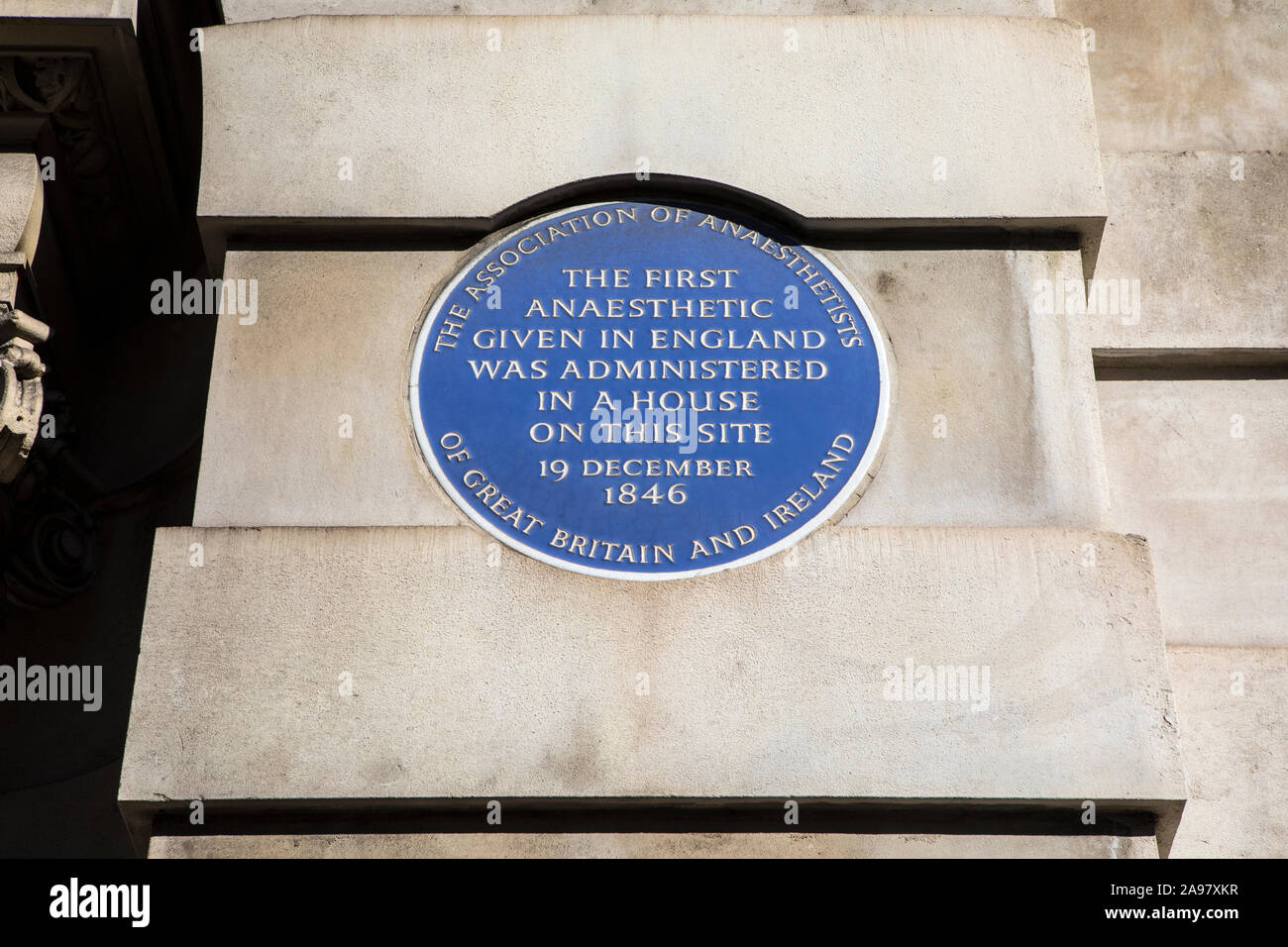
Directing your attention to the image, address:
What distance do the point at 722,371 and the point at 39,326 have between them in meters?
2.85

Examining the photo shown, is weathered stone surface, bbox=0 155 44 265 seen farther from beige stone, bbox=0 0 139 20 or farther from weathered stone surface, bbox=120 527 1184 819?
weathered stone surface, bbox=120 527 1184 819

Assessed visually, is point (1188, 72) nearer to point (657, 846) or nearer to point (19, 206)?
point (657, 846)

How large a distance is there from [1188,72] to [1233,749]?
150 inches

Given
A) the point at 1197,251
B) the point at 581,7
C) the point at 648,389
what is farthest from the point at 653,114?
the point at 1197,251

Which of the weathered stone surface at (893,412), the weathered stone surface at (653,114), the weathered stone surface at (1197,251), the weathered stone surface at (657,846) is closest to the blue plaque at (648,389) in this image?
the weathered stone surface at (893,412)

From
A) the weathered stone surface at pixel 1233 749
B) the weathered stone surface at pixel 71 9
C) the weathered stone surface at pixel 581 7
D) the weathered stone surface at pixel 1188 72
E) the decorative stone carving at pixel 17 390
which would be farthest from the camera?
the weathered stone surface at pixel 1188 72

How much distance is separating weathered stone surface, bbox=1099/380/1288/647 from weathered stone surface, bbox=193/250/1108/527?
0.90 metres

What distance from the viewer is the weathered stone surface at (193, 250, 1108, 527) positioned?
6.81 metres

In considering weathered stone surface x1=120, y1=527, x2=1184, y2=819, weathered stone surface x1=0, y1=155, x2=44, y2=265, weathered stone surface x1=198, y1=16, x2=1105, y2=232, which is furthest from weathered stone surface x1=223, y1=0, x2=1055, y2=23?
weathered stone surface x1=120, y1=527, x2=1184, y2=819

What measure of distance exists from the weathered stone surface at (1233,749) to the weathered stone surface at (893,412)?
0.92m

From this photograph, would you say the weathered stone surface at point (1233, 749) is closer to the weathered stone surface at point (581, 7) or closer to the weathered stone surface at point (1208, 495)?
the weathered stone surface at point (1208, 495)

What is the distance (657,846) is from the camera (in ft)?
20.3

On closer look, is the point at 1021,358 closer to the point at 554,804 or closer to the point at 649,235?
the point at 649,235

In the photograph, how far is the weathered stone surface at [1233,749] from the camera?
6.86 meters
